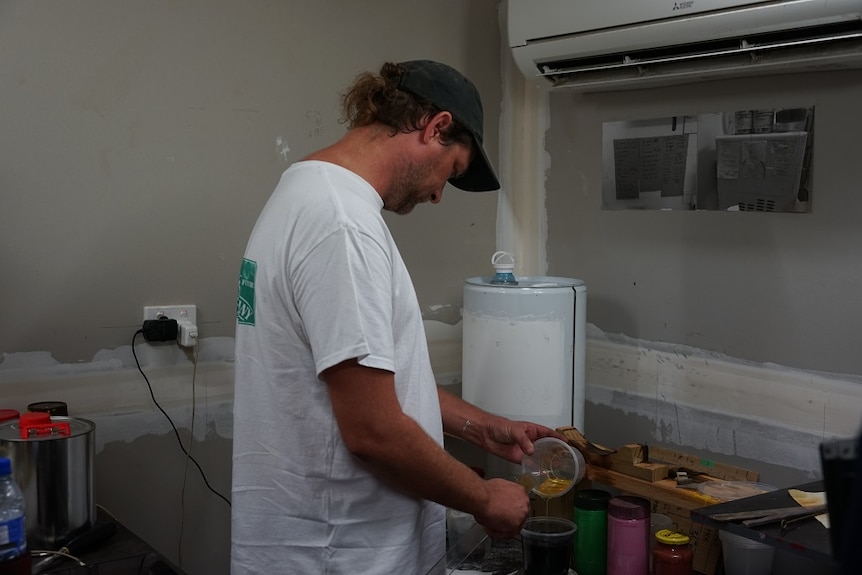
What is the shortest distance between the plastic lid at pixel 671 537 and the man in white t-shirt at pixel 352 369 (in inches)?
14.0

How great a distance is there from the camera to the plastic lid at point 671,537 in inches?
64.6

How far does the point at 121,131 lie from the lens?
193cm

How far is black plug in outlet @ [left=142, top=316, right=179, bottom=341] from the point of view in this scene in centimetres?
196

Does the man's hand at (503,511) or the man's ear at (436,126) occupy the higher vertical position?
the man's ear at (436,126)

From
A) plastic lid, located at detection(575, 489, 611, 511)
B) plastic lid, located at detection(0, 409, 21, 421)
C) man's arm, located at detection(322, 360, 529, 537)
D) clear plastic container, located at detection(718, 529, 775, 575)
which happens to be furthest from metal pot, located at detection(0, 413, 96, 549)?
clear plastic container, located at detection(718, 529, 775, 575)

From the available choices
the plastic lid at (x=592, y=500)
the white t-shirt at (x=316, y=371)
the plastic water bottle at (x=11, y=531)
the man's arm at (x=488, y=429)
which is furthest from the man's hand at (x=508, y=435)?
the plastic water bottle at (x=11, y=531)

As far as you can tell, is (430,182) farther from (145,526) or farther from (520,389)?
(145,526)

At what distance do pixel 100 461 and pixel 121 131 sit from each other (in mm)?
770

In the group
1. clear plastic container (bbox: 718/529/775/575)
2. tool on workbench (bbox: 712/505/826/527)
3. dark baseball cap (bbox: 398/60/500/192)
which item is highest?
dark baseball cap (bbox: 398/60/500/192)

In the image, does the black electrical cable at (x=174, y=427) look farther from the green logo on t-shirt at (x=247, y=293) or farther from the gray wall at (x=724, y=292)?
the gray wall at (x=724, y=292)

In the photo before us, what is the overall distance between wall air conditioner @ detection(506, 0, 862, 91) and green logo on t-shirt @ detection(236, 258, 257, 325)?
1.13 m

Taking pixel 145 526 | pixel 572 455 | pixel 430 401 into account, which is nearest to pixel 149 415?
pixel 145 526

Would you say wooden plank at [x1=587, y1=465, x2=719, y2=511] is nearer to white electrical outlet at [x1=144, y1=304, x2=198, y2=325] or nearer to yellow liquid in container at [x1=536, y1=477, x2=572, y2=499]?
yellow liquid in container at [x1=536, y1=477, x2=572, y2=499]

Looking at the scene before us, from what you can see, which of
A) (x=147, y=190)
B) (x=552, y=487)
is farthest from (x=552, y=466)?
(x=147, y=190)
